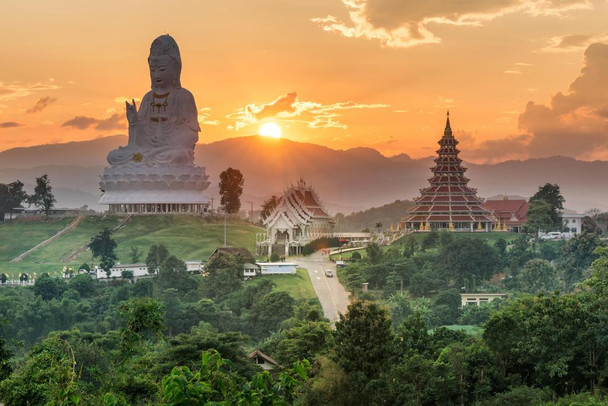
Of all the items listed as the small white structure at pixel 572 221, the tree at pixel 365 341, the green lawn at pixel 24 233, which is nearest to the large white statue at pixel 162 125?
the green lawn at pixel 24 233

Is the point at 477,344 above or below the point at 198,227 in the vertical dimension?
below

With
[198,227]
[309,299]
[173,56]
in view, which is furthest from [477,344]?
[173,56]

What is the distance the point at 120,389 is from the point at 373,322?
10884 millimetres

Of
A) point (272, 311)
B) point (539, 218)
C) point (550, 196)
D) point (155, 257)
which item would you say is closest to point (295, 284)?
point (272, 311)

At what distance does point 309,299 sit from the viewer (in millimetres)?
51500

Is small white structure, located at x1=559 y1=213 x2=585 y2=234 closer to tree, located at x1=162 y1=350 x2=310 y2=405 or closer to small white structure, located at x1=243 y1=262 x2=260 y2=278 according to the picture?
small white structure, located at x1=243 y1=262 x2=260 y2=278

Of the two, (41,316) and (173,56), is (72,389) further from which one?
(173,56)

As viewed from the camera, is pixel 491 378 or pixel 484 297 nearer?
pixel 491 378

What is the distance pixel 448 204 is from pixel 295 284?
71.2 ft

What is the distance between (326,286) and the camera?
5603 centimetres

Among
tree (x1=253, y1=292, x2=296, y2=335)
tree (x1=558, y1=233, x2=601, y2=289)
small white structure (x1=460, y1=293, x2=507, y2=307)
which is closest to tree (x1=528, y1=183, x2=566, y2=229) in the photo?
tree (x1=558, y1=233, x2=601, y2=289)

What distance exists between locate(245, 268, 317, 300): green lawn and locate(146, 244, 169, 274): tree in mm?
7065

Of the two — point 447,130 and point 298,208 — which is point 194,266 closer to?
point 298,208

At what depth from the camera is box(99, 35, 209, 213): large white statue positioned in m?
75.6
